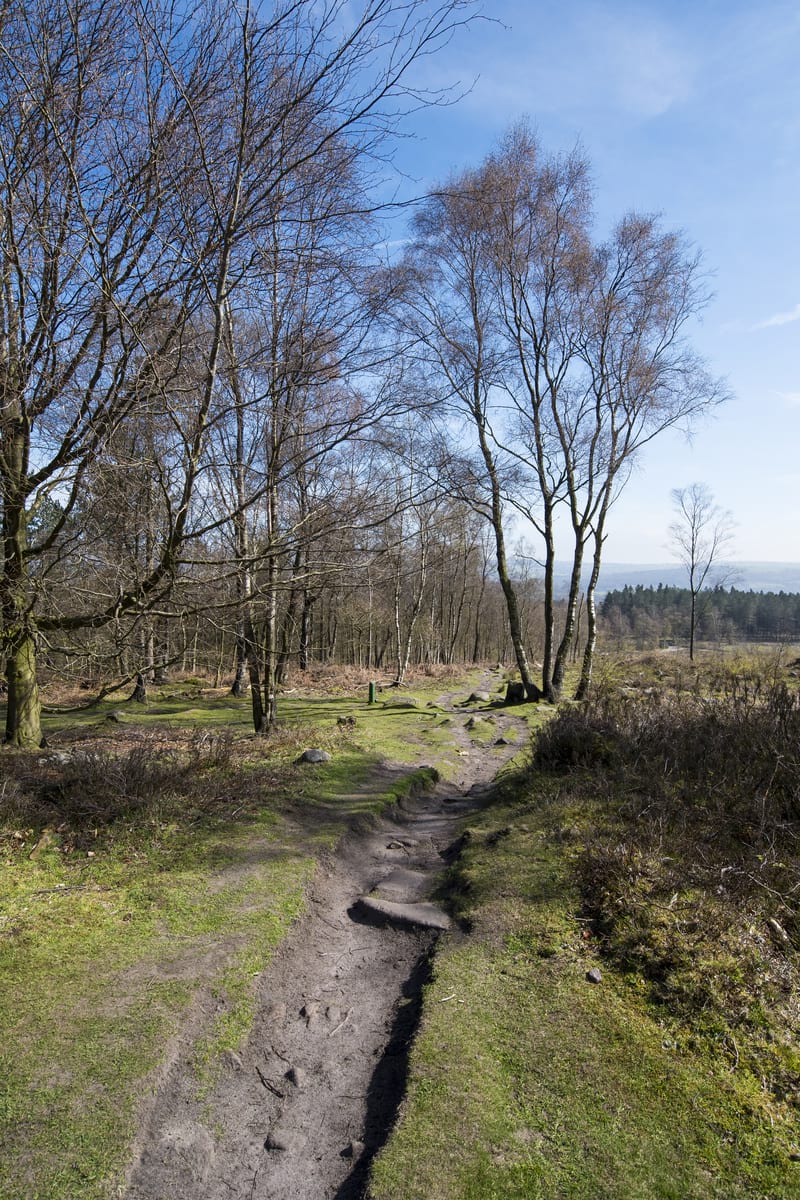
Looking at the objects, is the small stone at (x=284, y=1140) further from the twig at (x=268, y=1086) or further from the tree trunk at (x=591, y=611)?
the tree trunk at (x=591, y=611)

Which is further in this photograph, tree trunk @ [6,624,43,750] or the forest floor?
tree trunk @ [6,624,43,750]

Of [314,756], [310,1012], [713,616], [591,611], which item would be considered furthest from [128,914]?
[713,616]

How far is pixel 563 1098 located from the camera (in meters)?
2.98

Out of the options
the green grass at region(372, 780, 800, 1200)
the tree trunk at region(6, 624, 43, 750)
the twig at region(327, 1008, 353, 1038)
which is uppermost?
the tree trunk at region(6, 624, 43, 750)

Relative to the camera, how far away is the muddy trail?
2.72 m

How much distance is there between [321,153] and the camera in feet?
12.2

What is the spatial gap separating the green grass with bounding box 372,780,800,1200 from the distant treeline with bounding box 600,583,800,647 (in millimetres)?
62823

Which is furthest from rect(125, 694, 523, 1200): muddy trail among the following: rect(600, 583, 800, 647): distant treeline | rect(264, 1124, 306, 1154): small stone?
rect(600, 583, 800, 647): distant treeline

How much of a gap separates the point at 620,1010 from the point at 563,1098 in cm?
73

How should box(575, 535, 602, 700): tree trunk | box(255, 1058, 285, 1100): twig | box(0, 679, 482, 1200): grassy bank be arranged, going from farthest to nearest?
box(575, 535, 602, 700): tree trunk → box(255, 1058, 285, 1100): twig → box(0, 679, 482, 1200): grassy bank

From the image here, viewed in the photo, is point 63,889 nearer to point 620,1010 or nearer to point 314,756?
point 620,1010

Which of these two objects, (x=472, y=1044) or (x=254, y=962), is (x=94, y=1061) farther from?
(x=472, y=1044)

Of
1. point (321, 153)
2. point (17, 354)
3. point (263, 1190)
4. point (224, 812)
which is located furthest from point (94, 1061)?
point (321, 153)

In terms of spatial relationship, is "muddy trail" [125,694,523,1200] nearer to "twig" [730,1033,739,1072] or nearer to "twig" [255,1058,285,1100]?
"twig" [255,1058,285,1100]
